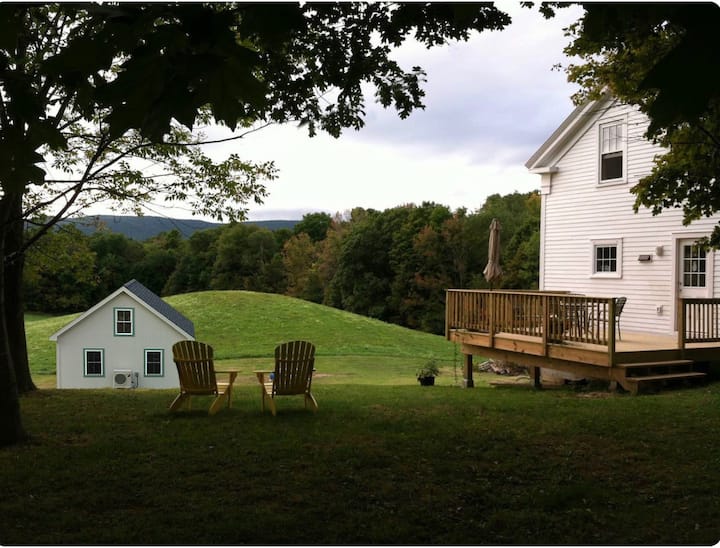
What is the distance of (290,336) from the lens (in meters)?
31.8

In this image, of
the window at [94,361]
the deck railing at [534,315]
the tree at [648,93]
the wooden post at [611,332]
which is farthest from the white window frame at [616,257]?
the window at [94,361]

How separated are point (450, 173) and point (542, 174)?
109ft

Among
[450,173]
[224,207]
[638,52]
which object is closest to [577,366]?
[638,52]

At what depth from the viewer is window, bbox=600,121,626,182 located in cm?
1395

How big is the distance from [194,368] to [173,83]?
6276mm

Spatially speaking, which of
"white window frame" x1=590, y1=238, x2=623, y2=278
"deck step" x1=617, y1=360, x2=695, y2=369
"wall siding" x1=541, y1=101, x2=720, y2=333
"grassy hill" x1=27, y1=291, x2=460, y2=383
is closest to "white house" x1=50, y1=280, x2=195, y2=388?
"grassy hill" x1=27, y1=291, x2=460, y2=383

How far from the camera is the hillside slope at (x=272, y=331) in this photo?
92.3ft

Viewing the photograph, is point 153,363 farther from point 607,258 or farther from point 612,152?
point 612,152

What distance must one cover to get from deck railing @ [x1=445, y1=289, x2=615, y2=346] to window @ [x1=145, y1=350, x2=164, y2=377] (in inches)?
523

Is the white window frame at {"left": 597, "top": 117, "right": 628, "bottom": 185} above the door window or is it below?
above

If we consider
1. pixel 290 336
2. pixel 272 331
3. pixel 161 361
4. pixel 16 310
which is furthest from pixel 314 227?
pixel 16 310

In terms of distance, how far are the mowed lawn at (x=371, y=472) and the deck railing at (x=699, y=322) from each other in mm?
1644

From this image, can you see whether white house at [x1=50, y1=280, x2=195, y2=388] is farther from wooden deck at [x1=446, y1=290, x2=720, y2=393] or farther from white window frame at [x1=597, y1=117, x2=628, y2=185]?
white window frame at [x1=597, y1=117, x2=628, y2=185]

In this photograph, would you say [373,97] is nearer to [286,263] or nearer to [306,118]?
[306,118]
